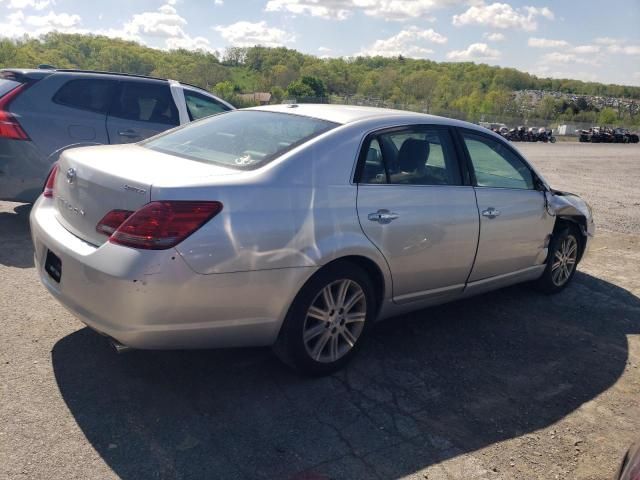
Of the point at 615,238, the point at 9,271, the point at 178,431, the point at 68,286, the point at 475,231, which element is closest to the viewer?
the point at 178,431

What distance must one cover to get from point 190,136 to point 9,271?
2306 millimetres

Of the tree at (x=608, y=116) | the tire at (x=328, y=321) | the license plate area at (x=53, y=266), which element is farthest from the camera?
the tree at (x=608, y=116)

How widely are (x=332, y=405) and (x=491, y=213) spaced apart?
201 centimetres

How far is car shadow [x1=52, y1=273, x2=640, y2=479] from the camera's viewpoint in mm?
2816

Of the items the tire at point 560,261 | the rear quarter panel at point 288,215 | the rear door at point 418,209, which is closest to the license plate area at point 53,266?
the rear quarter panel at point 288,215

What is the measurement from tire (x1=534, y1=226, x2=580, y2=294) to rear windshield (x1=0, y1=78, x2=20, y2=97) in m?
5.56

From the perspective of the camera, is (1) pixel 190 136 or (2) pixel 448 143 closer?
(1) pixel 190 136

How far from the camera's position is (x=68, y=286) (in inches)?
124

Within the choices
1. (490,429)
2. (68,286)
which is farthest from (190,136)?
(490,429)

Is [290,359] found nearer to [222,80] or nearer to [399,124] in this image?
[399,124]

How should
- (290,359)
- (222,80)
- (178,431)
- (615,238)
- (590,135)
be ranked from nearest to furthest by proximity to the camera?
(178,431)
(290,359)
(615,238)
(590,135)
(222,80)

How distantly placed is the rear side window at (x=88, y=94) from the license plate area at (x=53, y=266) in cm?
359

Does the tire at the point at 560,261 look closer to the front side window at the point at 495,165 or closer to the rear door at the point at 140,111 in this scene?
the front side window at the point at 495,165

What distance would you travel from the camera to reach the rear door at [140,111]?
6719 millimetres
